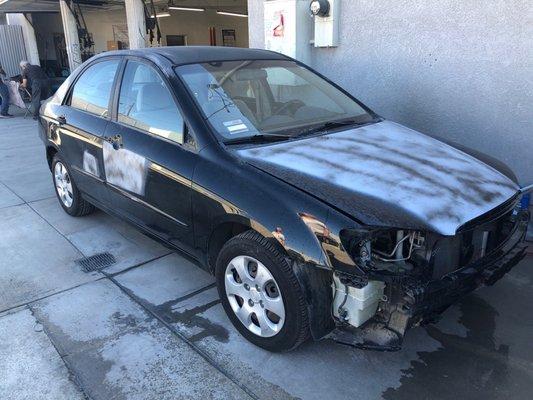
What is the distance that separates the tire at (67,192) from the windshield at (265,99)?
208 cm

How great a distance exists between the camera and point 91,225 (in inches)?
183

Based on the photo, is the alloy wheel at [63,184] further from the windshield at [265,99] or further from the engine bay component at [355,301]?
the engine bay component at [355,301]

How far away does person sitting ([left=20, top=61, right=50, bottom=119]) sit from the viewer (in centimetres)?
1206

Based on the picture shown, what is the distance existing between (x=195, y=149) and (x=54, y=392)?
62.1 inches

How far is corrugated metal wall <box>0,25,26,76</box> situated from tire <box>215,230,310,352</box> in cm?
1692

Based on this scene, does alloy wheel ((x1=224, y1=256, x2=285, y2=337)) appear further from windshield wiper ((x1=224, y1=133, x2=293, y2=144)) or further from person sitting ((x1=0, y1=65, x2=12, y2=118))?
person sitting ((x1=0, y1=65, x2=12, y2=118))

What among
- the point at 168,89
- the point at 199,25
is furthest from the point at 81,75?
the point at 199,25

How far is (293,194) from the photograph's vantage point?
2.42 m

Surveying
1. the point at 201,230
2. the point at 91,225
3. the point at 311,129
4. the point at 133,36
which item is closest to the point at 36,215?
the point at 91,225

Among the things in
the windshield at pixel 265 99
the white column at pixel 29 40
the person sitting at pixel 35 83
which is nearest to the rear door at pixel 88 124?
the windshield at pixel 265 99

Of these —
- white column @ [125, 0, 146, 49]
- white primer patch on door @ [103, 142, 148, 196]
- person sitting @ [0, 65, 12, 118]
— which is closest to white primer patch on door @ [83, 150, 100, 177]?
white primer patch on door @ [103, 142, 148, 196]

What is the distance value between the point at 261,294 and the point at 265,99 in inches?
59.9

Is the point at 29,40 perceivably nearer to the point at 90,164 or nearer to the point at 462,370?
the point at 90,164

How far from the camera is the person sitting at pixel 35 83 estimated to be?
12.1 metres
